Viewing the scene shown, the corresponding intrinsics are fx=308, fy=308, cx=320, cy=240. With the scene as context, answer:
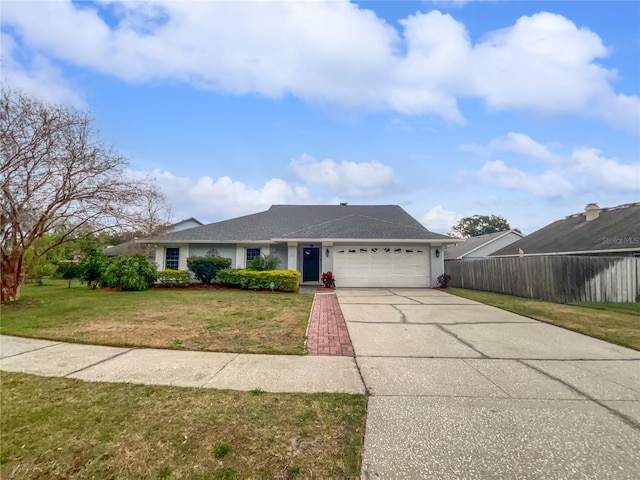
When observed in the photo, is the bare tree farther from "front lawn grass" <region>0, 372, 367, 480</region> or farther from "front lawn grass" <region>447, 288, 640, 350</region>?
"front lawn grass" <region>447, 288, 640, 350</region>

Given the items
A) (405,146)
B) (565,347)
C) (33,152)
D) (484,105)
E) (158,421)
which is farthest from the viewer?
(405,146)

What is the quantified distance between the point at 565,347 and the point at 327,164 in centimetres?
1764

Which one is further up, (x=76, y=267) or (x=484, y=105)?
(x=484, y=105)

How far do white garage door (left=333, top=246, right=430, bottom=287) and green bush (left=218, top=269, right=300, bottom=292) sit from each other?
10.2 feet

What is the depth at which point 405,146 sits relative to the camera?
14828 millimetres

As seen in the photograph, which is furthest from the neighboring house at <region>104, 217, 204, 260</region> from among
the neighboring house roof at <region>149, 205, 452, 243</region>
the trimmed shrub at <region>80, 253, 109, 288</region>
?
the trimmed shrub at <region>80, 253, 109, 288</region>

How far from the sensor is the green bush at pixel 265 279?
12945 millimetres

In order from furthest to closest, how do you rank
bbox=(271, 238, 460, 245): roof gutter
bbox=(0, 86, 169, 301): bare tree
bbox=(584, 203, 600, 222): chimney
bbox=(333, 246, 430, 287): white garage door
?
bbox=(584, 203, 600, 222): chimney < bbox=(333, 246, 430, 287): white garage door < bbox=(271, 238, 460, 245): roof gutter < bbox=(0, 86, 169, 301): bare tree

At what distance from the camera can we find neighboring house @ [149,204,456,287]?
15281 mm

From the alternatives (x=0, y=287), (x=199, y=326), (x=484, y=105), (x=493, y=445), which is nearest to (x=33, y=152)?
(x=0, y=287)

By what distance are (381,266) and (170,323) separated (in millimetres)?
10964

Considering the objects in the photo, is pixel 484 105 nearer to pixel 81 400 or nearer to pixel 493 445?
pixel 493 445

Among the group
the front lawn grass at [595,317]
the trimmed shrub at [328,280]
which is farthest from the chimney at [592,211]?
the trimmed shrub at [328,280]

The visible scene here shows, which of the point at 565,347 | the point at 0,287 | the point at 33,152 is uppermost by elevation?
the point at 33,152
